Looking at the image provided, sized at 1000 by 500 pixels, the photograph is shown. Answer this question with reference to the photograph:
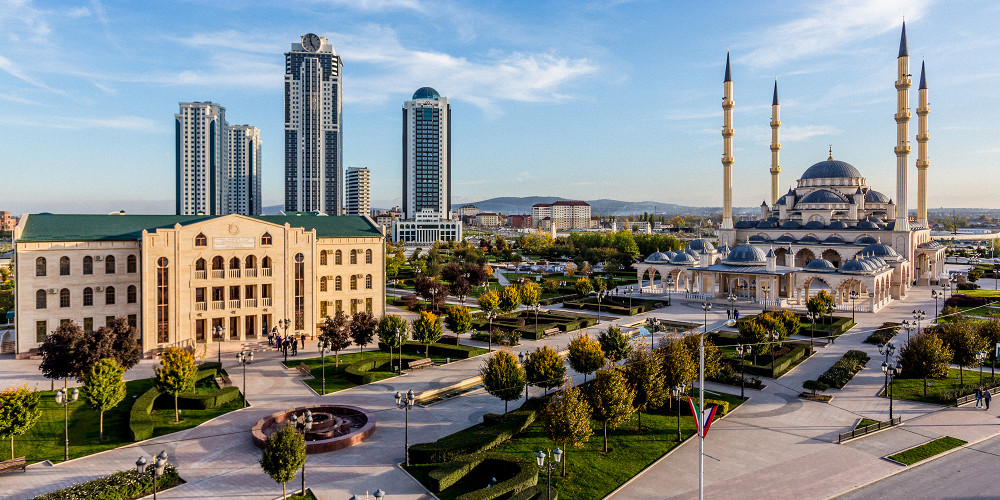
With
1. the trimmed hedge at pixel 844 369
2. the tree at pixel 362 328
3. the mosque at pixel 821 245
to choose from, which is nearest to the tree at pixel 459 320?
the tree at pixel 362 328

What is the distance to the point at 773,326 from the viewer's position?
118 ft

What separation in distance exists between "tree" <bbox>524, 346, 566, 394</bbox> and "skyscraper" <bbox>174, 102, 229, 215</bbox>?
163342mm

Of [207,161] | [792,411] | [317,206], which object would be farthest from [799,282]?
[207,161]

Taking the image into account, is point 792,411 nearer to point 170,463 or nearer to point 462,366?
point 462,366

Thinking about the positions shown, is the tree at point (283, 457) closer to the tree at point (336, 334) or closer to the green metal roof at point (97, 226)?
the tree at point (336, 334)

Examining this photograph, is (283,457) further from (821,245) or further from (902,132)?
(902,132)

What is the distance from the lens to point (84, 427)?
2406 cm

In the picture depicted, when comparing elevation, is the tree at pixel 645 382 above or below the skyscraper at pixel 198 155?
below

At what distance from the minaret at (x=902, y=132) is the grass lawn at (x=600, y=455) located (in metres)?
62.5

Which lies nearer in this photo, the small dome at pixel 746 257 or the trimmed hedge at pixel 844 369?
the trimmed hedge at pixel 844 369

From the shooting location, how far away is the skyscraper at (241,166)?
608 ft

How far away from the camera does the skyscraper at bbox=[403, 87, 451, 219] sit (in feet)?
609

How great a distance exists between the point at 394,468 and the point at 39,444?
42.7ft

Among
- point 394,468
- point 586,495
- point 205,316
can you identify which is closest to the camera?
point 586,495
